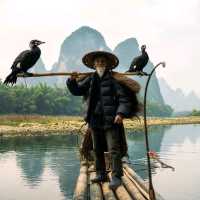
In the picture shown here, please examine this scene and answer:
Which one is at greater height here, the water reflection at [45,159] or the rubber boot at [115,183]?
the rubber boot at [115,183]

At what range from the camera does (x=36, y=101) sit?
88250 millimetres

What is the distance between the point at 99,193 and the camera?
7691 mm

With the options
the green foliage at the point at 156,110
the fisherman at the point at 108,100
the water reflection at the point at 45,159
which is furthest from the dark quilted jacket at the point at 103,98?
the green foliage at the point at 156,110

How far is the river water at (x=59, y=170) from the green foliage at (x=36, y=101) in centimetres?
3955

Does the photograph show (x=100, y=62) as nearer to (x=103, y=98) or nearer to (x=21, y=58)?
(x=103, y=98)

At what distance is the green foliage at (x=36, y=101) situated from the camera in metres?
81.9

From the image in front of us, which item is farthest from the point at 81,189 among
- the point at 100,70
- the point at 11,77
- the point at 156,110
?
→ the point at 156,110

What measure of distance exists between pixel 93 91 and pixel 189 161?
24781 mm

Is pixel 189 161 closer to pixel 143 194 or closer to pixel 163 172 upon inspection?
pixel 163 172

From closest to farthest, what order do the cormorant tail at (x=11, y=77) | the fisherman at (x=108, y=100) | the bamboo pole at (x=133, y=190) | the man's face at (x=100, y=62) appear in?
A: the fisherman at (x=108, y=100) → the cormorant tail at (x=11, y=77) → the man's face at (x=100, y=62) → the bamboo pole at (x=133, y=190)

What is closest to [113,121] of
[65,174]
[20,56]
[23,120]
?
[20,56]

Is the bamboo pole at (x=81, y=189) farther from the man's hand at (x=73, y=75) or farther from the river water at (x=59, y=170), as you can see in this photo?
the river water at (x=59, y=170)

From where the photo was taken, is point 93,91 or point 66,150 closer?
point 93,91

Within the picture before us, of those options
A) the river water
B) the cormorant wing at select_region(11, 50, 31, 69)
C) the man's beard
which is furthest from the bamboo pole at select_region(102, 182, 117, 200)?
the river water
